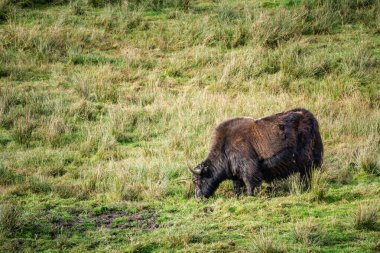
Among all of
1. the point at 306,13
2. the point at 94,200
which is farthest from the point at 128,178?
the point at 306,13

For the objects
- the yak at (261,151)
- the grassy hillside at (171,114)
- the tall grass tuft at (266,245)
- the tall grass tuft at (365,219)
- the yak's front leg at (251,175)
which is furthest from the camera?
the yak's front leg at (251,175)

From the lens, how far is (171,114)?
13250mm

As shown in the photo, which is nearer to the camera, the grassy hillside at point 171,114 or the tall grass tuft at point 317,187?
the grassy hillside at point 171,114

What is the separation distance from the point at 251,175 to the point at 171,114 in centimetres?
437

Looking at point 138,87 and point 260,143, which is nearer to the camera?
point 260,143

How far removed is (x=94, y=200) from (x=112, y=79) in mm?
6150

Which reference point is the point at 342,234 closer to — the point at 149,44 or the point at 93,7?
the point at 149,44

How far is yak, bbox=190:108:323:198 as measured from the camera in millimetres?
8961

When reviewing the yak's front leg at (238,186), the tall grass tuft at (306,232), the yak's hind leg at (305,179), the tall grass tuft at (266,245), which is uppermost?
the tall grass tuft at (266,245)

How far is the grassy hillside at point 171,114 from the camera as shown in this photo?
7828 mm

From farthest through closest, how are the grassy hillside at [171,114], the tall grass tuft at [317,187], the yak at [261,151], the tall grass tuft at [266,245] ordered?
the yak at [261,151], the tall grass tuft at [317,187], the grassy hillside at [171,114], the tall grass tuft at [266,245]

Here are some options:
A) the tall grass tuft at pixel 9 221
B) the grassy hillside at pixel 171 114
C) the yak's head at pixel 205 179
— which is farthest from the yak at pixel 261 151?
the tall grass tuft at pixel 9 221

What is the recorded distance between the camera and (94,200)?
31.0 ft

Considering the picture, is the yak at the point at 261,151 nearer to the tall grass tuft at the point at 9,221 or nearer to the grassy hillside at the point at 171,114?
the grassy hillside at the point at 171,114
